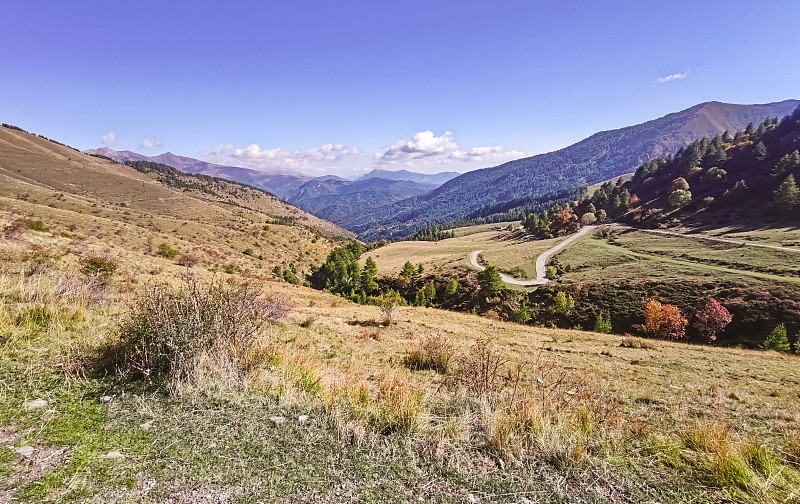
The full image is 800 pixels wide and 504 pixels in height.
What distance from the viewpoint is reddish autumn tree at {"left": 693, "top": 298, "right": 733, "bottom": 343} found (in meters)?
40.2

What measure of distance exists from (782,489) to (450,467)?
3353 mm

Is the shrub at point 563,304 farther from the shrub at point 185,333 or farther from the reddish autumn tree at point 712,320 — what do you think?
the shrub at point 185,333

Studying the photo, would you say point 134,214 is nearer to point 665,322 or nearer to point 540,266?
point 540,266

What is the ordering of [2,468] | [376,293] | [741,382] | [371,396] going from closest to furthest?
[2,468], [371,396], [741,382], [376,293]

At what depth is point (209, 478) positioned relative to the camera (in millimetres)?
2920

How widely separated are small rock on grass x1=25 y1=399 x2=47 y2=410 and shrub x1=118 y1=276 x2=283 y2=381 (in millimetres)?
894

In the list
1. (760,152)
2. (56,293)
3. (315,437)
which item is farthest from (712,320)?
(760,152)

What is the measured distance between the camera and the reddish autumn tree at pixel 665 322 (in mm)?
40812

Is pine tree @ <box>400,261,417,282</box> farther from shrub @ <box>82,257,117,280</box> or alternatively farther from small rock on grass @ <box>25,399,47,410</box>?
small rock on grass @ <box>25,399,47,410</box>

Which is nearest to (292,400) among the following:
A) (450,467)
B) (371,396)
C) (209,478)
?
(371,396)

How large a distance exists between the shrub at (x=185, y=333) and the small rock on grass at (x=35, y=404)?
2.93 feet

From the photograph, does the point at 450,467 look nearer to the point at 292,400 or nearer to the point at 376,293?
the point at 292,400

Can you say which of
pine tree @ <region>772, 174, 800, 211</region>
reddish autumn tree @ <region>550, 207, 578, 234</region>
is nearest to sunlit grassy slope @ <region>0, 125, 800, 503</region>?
pine tree @ <region>772, 174, 800, 211</region>

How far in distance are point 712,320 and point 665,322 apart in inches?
208
